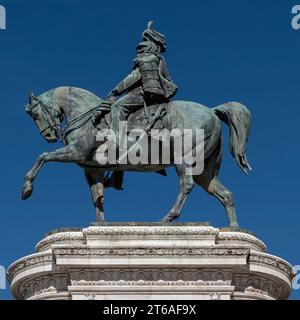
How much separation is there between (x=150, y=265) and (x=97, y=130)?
14.8ft

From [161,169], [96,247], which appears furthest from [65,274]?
[161,169]

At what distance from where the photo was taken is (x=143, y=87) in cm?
4062

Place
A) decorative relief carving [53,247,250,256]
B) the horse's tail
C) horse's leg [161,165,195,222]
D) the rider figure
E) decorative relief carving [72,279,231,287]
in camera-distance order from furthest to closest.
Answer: the horse's tail, the rider figure, horse's leg [161,165,195,222], decorative relief carving [53,247,250,256], decorative relief carving [72,279,231,287]

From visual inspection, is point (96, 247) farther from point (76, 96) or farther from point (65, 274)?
point (76, 96)

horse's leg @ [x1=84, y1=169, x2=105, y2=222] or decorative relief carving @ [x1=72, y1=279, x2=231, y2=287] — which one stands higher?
horse's leg @ [x1=84, y1=169, x2=105, y2=222]

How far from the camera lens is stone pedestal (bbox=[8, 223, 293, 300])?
37.8 meters

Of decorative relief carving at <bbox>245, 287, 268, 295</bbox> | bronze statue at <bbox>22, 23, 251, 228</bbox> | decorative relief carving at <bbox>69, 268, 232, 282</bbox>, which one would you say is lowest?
decorative relief carving at <bbox>245, 287, 268, 295</bbox>

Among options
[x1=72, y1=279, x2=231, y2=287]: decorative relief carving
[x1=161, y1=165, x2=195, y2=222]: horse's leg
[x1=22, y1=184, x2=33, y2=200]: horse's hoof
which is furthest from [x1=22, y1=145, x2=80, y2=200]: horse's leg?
[x1=72, y1=279, x2=231, y2=287]: decorative relief carving

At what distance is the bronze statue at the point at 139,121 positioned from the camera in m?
40.2

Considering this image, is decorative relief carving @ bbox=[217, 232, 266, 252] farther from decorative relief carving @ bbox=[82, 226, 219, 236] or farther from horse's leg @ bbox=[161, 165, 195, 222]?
horse's leg @ bbox=[161, 165, 195, 222]

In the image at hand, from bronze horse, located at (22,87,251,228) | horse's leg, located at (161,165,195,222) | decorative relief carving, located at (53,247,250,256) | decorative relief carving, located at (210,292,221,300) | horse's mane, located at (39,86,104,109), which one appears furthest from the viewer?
horse's mane, located at (39,86,104,109)

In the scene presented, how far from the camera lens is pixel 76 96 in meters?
41.2
